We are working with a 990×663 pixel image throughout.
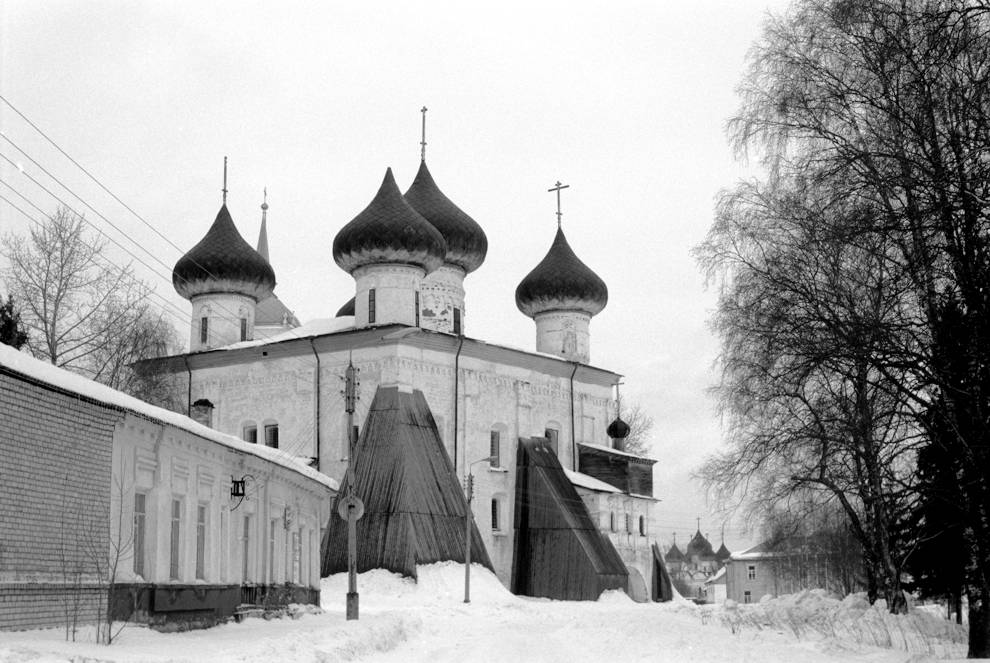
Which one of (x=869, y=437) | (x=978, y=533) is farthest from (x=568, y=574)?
(x=978, y=533)

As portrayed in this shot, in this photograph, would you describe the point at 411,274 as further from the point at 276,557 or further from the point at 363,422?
the point at 276,557

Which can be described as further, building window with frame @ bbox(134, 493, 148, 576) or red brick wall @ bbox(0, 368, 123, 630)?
building window with frame @ bbox(134, 493, 148, 576)

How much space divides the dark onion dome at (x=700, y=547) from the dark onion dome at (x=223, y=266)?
298ft

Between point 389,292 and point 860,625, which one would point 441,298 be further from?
point 860,625

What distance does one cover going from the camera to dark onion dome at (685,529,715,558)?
12706cm

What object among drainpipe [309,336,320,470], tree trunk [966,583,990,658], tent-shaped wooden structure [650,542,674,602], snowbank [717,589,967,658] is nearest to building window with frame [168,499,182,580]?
snowbank [717,589,967,658]

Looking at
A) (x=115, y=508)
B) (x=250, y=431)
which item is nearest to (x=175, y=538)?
(x=115, y=508)

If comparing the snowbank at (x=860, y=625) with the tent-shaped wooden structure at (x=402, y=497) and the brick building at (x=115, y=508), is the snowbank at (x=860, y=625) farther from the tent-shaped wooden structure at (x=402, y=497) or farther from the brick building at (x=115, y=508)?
the tent-shaped wooden structure at (x=402, y=497)

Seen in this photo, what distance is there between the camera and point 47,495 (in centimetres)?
1302

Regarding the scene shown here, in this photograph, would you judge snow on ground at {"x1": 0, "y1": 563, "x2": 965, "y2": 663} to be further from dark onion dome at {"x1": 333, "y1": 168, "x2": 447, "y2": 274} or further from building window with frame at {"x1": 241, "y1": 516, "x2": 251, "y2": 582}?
dark onion dome at {"x1": 333, "y1": 168, "x2": 447, "y2": 274}

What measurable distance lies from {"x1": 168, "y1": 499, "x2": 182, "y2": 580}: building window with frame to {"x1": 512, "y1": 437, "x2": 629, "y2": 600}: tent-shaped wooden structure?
75.8 feet

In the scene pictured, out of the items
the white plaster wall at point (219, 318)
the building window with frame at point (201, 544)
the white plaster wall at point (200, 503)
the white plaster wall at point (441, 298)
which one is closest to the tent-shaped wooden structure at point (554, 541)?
the white plaster wall at point (441, 298)

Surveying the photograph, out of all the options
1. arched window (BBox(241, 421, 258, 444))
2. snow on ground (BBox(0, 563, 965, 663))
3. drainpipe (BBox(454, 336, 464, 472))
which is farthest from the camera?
arched window (BBox(241, 421, 258, 444))

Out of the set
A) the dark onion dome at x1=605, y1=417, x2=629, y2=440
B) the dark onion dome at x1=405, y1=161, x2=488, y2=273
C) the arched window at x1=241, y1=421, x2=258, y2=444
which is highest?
the dark onion dome at x1=405, y1=161, x2=488, y2=273
